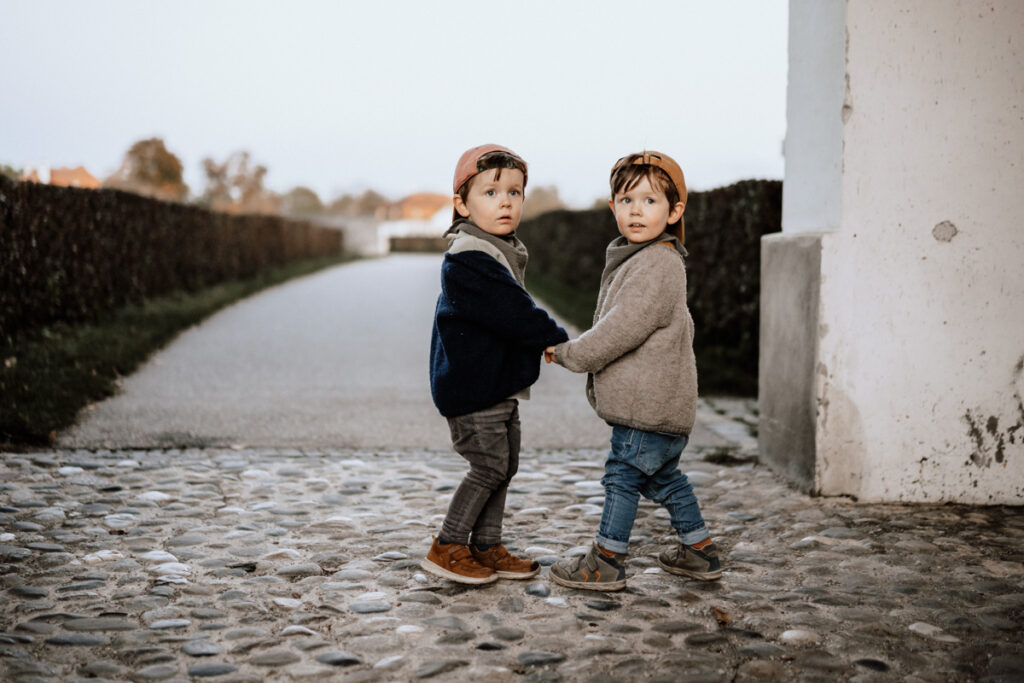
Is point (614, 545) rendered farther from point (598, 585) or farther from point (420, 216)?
point (420, 216)

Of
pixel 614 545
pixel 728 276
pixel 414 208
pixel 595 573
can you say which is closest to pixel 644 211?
pixel 614 545

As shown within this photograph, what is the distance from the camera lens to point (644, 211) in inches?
123

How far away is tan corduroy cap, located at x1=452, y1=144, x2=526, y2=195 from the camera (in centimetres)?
308

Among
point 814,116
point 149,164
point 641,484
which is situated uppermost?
point 149,164

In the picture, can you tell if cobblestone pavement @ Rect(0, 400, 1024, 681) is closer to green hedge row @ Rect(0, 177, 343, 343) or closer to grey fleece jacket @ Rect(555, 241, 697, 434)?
grey fleece jacket @ Rect(555, 241, 697, 434)

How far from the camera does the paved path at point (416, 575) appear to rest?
2.65 metres

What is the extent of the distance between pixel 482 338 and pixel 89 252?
8405 mm

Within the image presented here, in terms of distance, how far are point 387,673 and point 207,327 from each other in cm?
957

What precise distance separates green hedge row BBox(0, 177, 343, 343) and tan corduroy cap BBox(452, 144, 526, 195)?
648 cm

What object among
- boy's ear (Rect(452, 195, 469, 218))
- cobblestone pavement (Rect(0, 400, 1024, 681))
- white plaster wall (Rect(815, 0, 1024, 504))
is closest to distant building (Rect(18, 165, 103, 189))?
cobblestone pavement (Rect(0, 400, 1024, 681))

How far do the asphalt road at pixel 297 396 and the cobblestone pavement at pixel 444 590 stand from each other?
97 cm

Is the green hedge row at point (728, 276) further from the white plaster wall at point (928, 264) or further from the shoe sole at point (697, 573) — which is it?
the shoe sole at point (697, 573)

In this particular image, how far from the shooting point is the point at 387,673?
2.56m

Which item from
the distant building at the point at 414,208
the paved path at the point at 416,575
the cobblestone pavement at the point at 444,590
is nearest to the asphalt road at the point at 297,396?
the paved path at the point at 416,575
